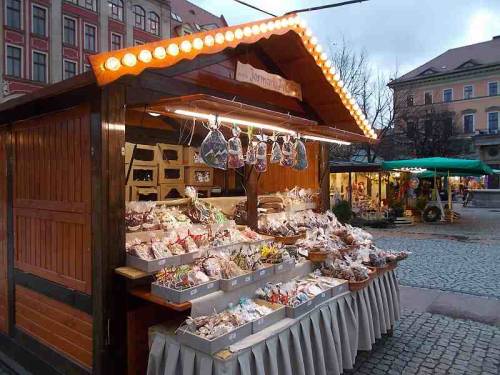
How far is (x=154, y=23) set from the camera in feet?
112

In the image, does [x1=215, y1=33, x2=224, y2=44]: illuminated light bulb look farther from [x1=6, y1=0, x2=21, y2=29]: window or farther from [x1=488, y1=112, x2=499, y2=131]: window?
[x1=488, y1=112, x2=499, y2=131]: window

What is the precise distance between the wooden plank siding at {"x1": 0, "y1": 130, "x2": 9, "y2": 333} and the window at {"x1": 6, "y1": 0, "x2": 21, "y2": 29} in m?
25.4

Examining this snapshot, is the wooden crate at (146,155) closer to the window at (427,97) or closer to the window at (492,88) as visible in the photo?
the window at (427,97)

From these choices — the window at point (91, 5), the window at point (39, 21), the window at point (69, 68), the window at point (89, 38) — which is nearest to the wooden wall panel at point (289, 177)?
the window at point (69, 68)

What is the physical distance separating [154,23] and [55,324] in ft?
115

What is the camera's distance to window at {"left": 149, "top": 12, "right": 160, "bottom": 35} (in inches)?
1329

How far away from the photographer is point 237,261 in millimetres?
3637

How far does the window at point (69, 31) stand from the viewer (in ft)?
89.3

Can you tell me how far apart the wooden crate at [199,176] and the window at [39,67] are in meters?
24.6

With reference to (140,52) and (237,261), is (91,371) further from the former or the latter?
(140,52)

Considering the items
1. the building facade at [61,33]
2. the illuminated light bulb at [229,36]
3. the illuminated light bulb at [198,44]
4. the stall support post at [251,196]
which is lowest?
the stall support post at [251,196]

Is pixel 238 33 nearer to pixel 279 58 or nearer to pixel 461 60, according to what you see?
pixel 279 58

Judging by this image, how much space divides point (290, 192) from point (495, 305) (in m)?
3.85

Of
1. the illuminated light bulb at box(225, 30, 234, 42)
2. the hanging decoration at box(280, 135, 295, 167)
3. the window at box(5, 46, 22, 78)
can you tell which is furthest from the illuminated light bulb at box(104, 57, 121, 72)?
the window at box(5, 46, 22, 78)
